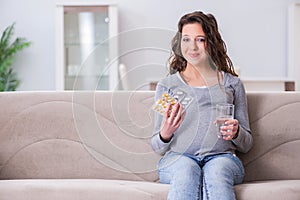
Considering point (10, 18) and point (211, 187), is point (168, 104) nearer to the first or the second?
point (211, 187)

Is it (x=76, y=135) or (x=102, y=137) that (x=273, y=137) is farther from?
(x=76, y=135)

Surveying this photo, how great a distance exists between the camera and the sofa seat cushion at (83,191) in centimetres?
198

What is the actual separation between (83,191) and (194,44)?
712mm

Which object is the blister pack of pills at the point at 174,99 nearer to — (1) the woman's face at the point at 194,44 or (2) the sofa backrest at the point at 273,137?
(1) the woman's face at the point at 194,44

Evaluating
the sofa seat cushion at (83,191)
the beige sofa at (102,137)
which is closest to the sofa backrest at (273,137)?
the beige sofa at (102,137)

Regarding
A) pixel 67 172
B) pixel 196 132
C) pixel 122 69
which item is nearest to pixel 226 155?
pixel 196 132

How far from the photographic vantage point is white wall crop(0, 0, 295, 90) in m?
5.77

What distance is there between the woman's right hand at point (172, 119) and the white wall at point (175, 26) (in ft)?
12.6

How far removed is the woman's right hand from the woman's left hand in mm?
169

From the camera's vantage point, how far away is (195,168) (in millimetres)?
1973

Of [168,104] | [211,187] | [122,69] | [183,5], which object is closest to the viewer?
[211,187]

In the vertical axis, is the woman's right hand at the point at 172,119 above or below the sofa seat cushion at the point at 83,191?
above

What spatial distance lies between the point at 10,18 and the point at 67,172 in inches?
153

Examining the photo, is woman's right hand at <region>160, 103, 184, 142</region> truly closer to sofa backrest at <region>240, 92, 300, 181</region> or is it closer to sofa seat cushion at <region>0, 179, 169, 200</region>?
sofa seat cushion at <region>0, 179, 169, 200</region>
